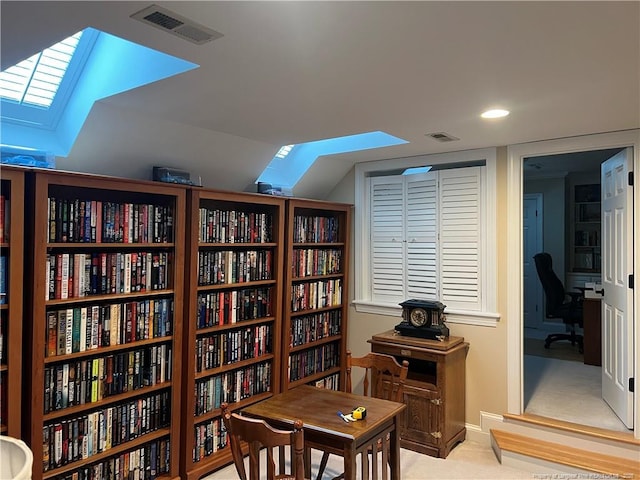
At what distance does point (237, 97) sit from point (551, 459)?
9.97ft

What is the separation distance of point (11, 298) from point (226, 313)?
4.61 feet

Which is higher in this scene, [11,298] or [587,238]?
[587,238]

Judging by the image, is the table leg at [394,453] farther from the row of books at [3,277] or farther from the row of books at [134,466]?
the row of books at [3,277]

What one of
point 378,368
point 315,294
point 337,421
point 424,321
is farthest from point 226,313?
point 424,321

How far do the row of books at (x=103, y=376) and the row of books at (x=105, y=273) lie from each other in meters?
0.38

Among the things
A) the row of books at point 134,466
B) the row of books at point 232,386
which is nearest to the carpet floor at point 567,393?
the row of books at point 232,386

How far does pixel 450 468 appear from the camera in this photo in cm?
330

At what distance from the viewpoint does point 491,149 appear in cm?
371

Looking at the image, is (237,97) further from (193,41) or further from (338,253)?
(338,253)

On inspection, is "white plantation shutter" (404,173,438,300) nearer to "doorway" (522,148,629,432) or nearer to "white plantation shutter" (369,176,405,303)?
"white plantation shutter" (369,176,405,303)

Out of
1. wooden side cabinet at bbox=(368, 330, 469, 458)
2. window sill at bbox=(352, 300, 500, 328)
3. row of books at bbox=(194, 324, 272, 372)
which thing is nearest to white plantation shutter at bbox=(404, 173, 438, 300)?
window sill at bbox=(352, 300, 500, 328)

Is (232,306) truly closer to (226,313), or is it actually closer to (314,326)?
(226,313)

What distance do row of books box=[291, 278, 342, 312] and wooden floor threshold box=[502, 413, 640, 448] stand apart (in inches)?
66.3

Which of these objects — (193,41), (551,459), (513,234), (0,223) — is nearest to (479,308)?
(513,234)
